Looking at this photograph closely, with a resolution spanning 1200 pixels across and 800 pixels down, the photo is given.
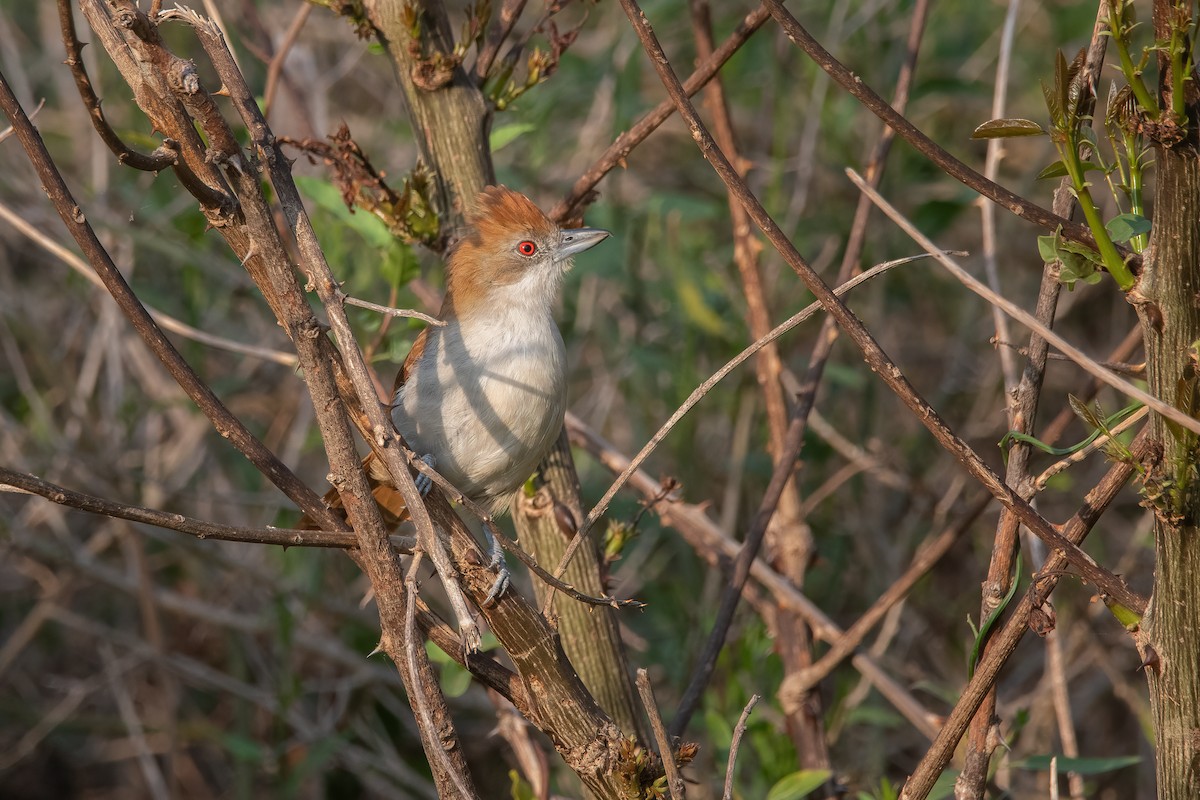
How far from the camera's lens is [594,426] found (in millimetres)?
5457

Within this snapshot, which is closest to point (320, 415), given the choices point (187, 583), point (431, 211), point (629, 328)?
point (431, 211)

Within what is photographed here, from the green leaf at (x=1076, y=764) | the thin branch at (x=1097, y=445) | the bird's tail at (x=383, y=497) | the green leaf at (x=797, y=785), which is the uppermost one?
the bird's tail at (x=383, y=497)

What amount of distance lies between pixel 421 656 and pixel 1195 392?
1197 mm

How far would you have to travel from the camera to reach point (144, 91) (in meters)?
1.76

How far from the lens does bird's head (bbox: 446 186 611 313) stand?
332 cm

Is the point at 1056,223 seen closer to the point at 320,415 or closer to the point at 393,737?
the point at 320,415

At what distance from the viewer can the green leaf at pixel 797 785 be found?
261 cm

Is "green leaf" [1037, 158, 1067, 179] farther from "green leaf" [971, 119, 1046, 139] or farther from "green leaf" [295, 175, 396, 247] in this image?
"green leaf" [295, 175, 396, 247]

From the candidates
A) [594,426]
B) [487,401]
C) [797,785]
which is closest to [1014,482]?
[797,785]

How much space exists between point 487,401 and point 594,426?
2.53m

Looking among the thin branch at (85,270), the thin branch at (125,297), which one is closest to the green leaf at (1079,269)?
the thin branch at (125,297)

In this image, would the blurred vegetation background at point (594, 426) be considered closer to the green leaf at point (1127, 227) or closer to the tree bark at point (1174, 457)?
the tree bark at point (1174, 457)

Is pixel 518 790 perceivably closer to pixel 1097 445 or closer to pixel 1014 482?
pixel 1014 482

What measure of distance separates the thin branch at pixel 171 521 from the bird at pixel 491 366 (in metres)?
0.64
